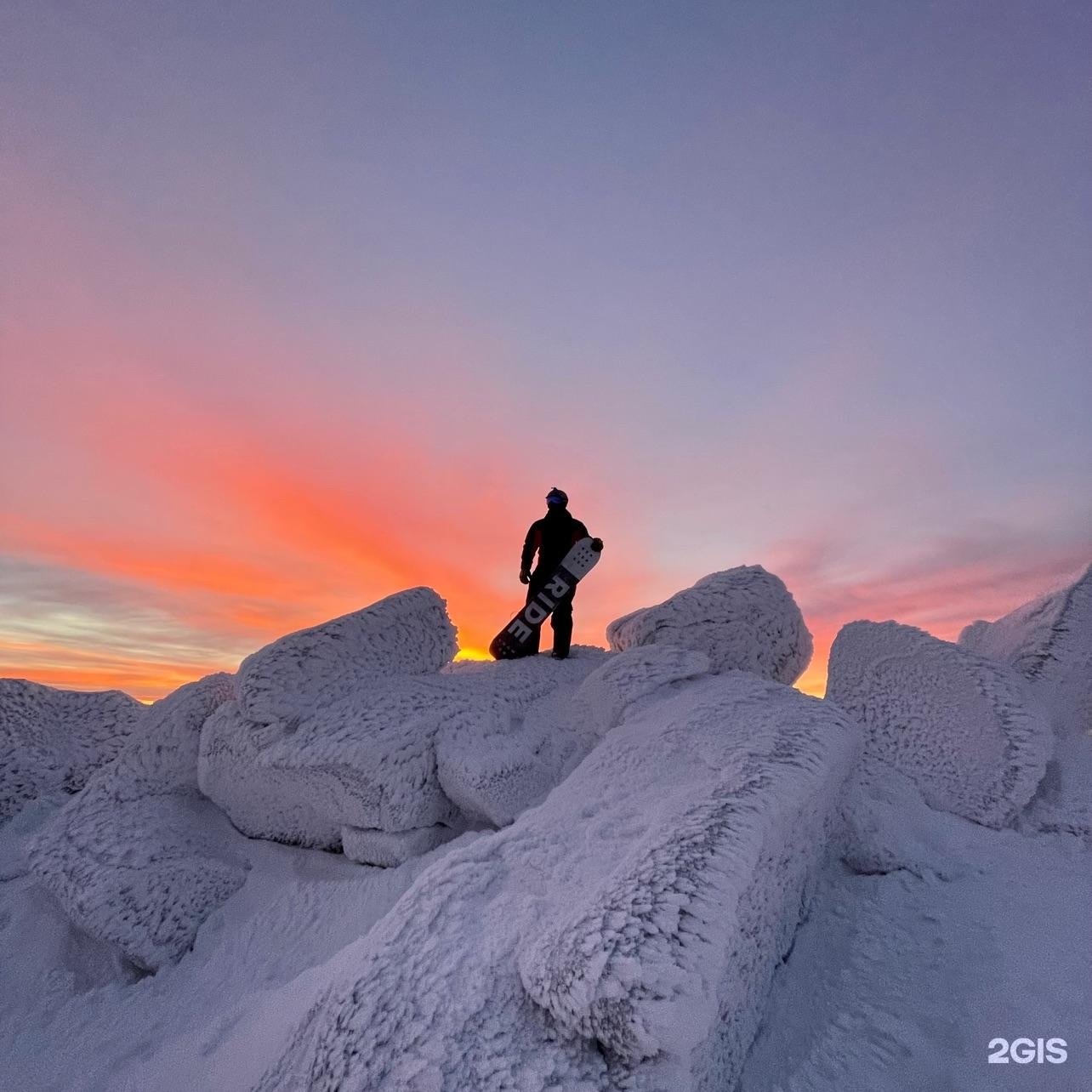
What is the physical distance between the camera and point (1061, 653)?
12.0 ft

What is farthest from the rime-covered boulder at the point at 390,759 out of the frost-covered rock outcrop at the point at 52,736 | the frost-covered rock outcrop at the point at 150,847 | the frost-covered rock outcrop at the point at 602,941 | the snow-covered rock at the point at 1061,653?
the snow-covered rock at the point at 1061,653

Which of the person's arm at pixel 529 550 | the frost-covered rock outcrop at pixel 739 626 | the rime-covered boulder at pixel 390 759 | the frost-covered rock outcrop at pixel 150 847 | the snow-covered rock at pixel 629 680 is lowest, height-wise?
the frost-covered rock outcrop at pixel 150 847

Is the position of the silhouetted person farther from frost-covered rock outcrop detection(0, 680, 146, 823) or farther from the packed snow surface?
frost-covered rock outcrop detection(0, 680, 146, 823)

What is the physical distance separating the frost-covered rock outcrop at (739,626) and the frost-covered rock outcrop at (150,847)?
9.14 ft

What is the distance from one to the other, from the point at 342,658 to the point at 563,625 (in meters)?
1.91

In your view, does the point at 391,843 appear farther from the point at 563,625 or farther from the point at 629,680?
the point at 563,625

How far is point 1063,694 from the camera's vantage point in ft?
11.8

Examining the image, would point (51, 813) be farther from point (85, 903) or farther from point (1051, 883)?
point (1051, 883)

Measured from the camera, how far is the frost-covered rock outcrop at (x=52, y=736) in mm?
4590

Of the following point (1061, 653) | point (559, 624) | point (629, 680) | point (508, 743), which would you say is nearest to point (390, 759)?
point (508, 743)

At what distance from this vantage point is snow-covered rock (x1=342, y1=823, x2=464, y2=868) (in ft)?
10.3

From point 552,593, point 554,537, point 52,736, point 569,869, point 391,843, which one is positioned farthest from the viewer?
point 554,537

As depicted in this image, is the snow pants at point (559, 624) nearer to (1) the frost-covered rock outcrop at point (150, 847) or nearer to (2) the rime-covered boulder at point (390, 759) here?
(2) the rime-covered boulder at point (390, 759)

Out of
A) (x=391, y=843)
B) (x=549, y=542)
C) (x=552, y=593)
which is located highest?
(x=549, y=542)
